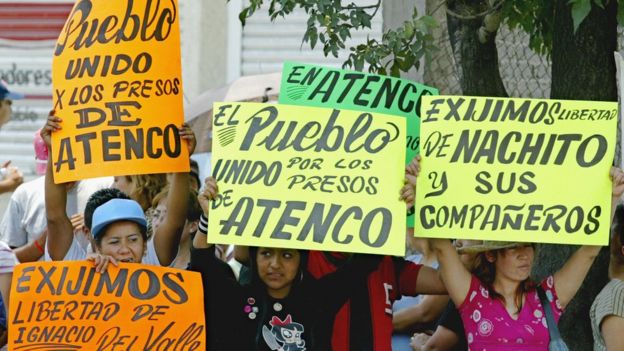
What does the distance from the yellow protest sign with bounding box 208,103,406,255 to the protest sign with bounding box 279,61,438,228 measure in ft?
1.69

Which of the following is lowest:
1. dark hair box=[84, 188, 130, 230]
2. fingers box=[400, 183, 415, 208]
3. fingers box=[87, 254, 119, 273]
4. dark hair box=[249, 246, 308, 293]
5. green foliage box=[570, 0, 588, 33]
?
dark hair box=[249, 246, 308, 293]

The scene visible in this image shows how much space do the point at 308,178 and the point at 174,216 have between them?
29.9 inches

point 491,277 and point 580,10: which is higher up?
point 580,10

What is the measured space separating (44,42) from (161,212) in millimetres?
7647

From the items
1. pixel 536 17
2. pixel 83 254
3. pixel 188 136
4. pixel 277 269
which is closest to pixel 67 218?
pixel 83 254

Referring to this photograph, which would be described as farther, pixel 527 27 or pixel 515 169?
pixel 527 27

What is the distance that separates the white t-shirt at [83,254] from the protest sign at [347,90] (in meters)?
0.90

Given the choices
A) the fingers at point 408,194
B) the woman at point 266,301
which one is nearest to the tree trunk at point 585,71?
the fingers at point 408,194

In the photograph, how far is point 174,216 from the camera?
6566mm

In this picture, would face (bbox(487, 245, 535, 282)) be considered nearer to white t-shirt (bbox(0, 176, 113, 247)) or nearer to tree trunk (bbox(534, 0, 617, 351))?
tree trunk (bbox(534, 0, 617, 351))

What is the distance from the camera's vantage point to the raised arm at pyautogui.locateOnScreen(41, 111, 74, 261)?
650 cm

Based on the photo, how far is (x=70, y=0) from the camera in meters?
14.4

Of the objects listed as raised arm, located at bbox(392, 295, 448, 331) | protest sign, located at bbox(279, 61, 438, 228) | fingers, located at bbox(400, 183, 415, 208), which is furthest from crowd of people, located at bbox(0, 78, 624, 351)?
protest sign, located at bbox(279, 61, 438, 228)

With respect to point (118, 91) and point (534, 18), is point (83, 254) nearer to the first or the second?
point (118, 91)
